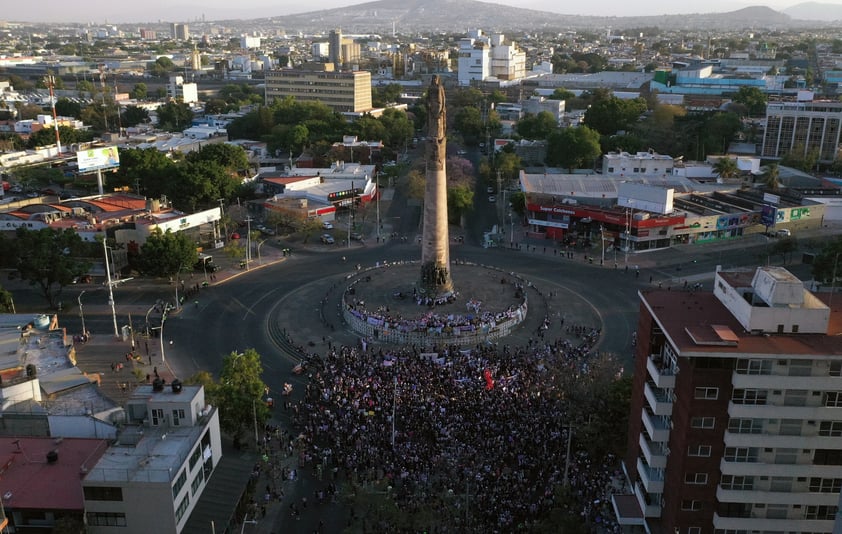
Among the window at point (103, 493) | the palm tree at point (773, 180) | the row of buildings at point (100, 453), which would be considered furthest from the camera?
the palm tree at point (773, 180)

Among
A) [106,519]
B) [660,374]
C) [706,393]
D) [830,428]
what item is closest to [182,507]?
[106,519]

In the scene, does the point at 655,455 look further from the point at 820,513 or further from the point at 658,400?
the point at 820,513

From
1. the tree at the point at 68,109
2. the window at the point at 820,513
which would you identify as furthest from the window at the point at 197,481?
the tree at the point at 68,109

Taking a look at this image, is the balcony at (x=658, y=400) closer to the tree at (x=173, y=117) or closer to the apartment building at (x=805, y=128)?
the apartment building at (x=805, y=128)

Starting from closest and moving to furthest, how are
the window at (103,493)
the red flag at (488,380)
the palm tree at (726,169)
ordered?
1. the window at (103,493)
2. the red flag at (488,380)
3. the palm tree at (726,169)

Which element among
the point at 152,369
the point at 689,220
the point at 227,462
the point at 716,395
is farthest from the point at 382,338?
the point at 689,220

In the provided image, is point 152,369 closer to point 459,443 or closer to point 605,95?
point 459,443

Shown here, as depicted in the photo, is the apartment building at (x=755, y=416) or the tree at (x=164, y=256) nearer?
the apartment building at (x=755, y=416)
